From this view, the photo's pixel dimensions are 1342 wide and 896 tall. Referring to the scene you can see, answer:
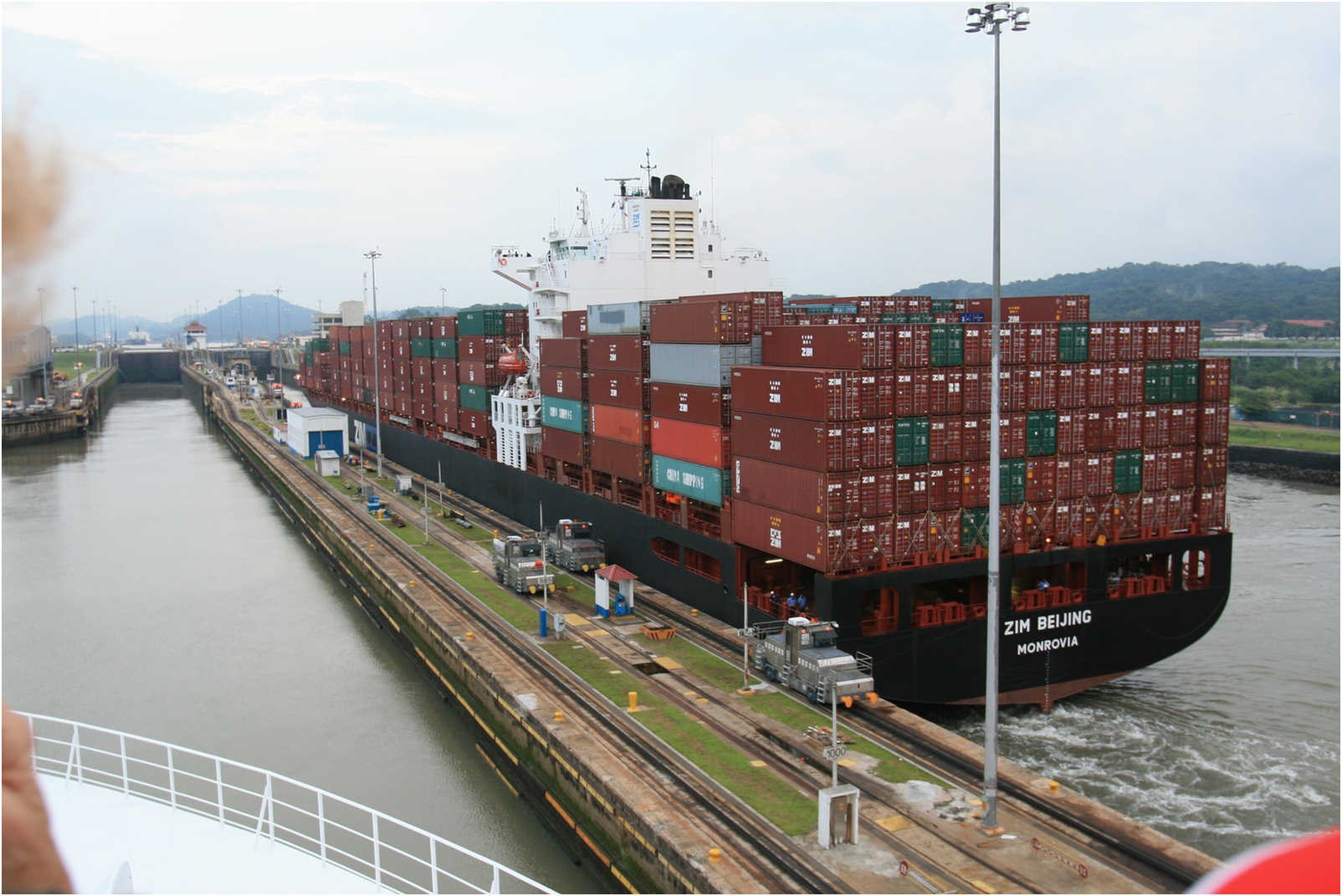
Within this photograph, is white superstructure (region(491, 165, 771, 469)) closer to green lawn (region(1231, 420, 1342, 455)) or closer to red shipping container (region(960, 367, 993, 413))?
red shipping container (region(960, 367, 993, 413))

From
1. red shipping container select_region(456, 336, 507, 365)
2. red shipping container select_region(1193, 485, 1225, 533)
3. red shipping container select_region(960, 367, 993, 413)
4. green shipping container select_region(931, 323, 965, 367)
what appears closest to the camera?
green shipping container select_region(931, 323, 965, 367)

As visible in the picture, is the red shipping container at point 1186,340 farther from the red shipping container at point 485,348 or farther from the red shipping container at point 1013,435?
the red shipping container at point 485,348

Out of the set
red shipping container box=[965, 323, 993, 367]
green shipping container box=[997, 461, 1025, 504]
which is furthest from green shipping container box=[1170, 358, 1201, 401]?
red shipping container box=[965, 323, 993, 367]

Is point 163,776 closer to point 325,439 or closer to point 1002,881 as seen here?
point 1002,881

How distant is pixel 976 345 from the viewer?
25703 mm

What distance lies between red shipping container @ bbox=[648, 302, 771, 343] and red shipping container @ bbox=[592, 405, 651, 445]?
11.4 ft

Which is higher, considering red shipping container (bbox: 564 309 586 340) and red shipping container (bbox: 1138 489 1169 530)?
red shipping container (bbox: 564 309 586 340)

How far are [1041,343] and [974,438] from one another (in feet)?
10.9

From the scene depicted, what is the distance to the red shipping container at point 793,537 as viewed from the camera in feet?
78.5

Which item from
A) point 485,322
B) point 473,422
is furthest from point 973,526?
point 485,322

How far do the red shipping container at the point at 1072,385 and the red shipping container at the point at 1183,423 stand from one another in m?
3.31

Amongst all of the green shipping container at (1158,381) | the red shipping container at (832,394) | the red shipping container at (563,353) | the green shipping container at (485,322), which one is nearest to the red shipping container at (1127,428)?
the green shipping container at (1158,381)

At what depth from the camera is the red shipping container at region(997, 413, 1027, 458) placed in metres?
25.8

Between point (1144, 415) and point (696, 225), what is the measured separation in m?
22.3
